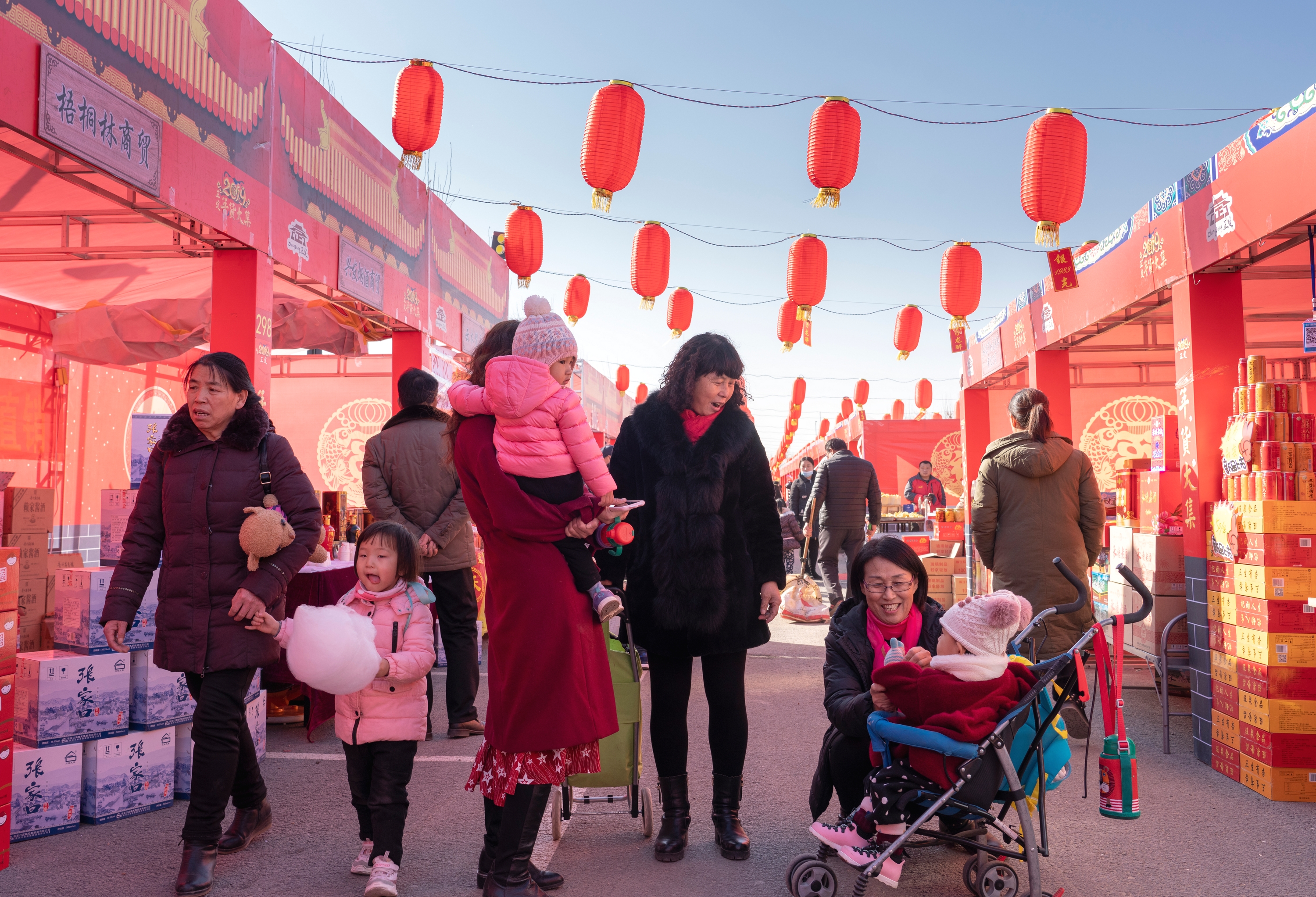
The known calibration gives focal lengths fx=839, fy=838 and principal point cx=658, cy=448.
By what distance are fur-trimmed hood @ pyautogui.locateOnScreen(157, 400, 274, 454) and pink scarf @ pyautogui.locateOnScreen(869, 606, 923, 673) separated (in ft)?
7.34

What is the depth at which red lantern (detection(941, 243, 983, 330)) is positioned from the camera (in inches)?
363

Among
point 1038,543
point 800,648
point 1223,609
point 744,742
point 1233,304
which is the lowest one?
point 800,648

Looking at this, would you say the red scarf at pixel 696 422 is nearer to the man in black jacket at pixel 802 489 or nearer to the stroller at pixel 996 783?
the stroller at pixel 996 783

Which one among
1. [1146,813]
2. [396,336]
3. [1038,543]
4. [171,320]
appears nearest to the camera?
[1146,813]

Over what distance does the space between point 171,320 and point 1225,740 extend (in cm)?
991

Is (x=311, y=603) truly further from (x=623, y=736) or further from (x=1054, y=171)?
(x=1054, y=171)

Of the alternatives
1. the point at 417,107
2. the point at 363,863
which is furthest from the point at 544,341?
the point at 417,107

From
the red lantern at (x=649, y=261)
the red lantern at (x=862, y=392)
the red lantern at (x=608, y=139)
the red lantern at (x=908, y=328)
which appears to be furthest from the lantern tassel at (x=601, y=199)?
the red lantern at (x=862, y=392)

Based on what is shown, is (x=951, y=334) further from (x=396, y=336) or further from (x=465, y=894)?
(x=465, y=894)

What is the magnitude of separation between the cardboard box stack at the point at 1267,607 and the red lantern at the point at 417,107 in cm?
610

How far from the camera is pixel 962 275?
922cm

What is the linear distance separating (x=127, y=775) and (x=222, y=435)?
65.6 inches

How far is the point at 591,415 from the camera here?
96.2 ft

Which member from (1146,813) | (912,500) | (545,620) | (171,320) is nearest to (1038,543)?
(1146,813)
